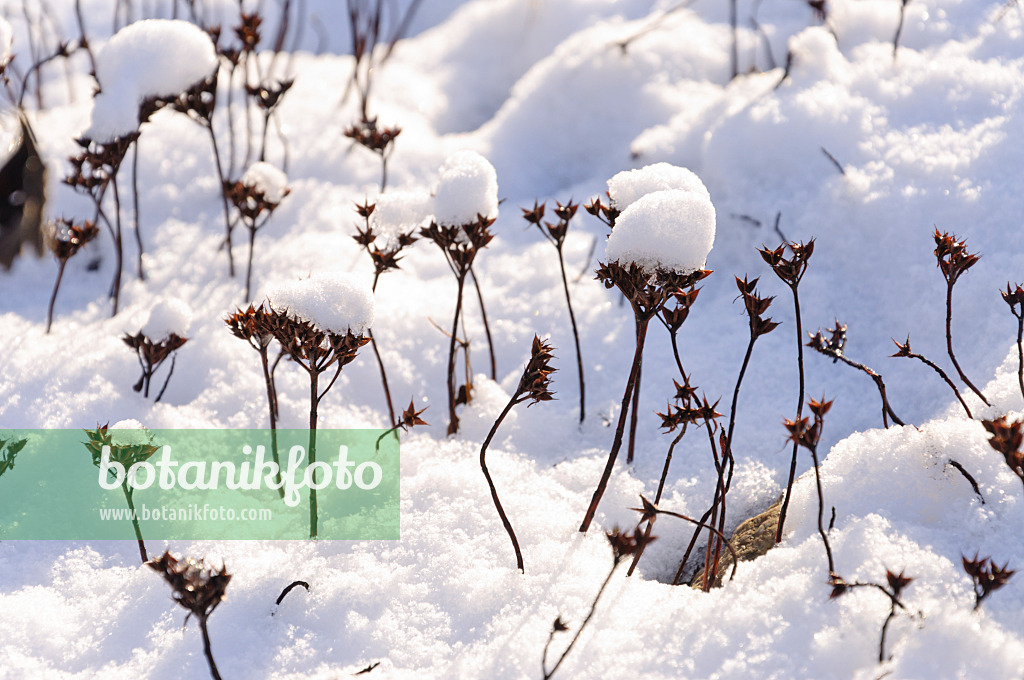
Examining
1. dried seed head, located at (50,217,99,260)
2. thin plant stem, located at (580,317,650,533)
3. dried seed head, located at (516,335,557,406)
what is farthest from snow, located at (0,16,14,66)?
thin plant stem, located at (580,317,650,533)

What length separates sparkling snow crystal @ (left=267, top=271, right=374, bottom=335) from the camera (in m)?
1.72

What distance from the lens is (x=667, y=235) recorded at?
162cm

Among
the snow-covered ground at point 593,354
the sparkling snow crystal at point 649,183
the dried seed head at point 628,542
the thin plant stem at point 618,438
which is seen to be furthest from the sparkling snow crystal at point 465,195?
the dried seed head at point 628,542

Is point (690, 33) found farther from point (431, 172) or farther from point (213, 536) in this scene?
point (213, 536)

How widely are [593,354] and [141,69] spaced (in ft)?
6.26

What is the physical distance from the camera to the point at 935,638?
142cm

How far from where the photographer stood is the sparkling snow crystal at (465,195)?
2.09 metres

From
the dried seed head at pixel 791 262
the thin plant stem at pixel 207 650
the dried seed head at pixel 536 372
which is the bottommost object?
the thin plant stem at pixel 207 650

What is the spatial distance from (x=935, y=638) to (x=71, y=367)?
2.62 meters

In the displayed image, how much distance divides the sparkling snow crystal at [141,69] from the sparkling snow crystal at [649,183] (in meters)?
1.64

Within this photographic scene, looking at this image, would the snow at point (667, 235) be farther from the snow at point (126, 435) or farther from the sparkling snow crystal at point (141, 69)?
the sparkling snow crystal at point (141, 69)

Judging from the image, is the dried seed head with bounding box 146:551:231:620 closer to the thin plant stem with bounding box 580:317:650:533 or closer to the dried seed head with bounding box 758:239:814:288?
the thin plant stem with bounding box 580:317:650:533

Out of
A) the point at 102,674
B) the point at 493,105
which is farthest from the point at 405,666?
the point at 493,105

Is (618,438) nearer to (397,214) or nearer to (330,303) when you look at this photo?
(330,303)
